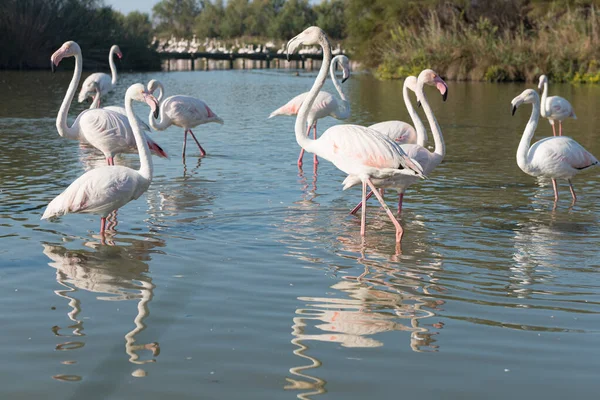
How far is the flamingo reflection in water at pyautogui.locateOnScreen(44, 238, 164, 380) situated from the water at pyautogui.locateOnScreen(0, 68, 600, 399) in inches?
0.6

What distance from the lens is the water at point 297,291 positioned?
3.76 m

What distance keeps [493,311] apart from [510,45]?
2916cm

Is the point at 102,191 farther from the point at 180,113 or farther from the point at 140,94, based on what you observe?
the point at 180,113

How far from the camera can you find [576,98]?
880 inches

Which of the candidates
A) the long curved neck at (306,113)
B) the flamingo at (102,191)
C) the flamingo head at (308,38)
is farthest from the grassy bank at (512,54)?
the flamingo at (102,191)

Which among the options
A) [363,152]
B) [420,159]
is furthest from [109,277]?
[420,159]

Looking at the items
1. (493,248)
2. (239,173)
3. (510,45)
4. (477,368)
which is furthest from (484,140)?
(510,45)

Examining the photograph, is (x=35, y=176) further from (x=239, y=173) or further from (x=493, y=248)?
(x=493, y=248)

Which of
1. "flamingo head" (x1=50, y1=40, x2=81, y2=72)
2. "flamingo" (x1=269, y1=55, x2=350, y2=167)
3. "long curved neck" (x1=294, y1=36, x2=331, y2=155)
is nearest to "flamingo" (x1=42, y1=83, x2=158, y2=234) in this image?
"long curved neck" (x1=294, y1=36, x2=331, y2=155)

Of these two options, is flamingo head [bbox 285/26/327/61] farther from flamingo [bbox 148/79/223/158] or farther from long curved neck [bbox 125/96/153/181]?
flamingo [bbox 148/79/223/158]

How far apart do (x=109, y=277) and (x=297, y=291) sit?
1.33 m

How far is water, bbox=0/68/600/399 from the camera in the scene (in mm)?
3760

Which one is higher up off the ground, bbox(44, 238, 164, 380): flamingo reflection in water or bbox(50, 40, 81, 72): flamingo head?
bbox(50, 40, 81, 72): flamingo head

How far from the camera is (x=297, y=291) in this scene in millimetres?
5113
